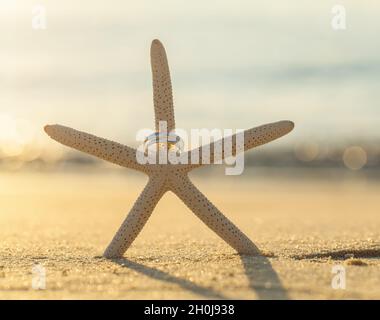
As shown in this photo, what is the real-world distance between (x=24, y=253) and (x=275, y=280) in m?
2.57

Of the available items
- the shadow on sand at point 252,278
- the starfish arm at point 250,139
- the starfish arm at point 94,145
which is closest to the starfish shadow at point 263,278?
the shadow on sand at point 252,278

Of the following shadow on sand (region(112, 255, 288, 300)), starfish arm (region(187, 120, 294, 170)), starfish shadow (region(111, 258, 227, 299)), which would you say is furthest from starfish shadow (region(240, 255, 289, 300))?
starfish arm (region(187, 120, 294, 170))

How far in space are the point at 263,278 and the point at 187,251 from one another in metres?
1.63

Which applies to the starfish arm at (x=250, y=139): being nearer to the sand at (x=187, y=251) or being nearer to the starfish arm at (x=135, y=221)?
the starfish arm at (x=135, y=221)

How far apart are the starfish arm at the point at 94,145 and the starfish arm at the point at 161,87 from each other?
35 centimetres

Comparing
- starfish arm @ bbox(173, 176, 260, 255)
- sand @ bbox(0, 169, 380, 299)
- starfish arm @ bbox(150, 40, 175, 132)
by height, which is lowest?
sand @ bbox(0, 169, 380, 299)

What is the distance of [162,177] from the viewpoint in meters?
5.31

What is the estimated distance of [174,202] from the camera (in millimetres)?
14289

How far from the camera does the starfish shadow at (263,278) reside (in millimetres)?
3869

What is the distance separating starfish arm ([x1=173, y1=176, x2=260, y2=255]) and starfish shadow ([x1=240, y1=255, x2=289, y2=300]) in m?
0.13

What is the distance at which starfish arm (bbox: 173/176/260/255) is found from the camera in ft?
17.1

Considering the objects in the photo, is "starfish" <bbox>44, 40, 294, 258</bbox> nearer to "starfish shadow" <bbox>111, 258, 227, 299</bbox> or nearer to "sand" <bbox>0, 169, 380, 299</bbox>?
"sand" <bbox>0, 169, 380, 299</bbox>

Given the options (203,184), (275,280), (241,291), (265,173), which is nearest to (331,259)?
(275,280)
